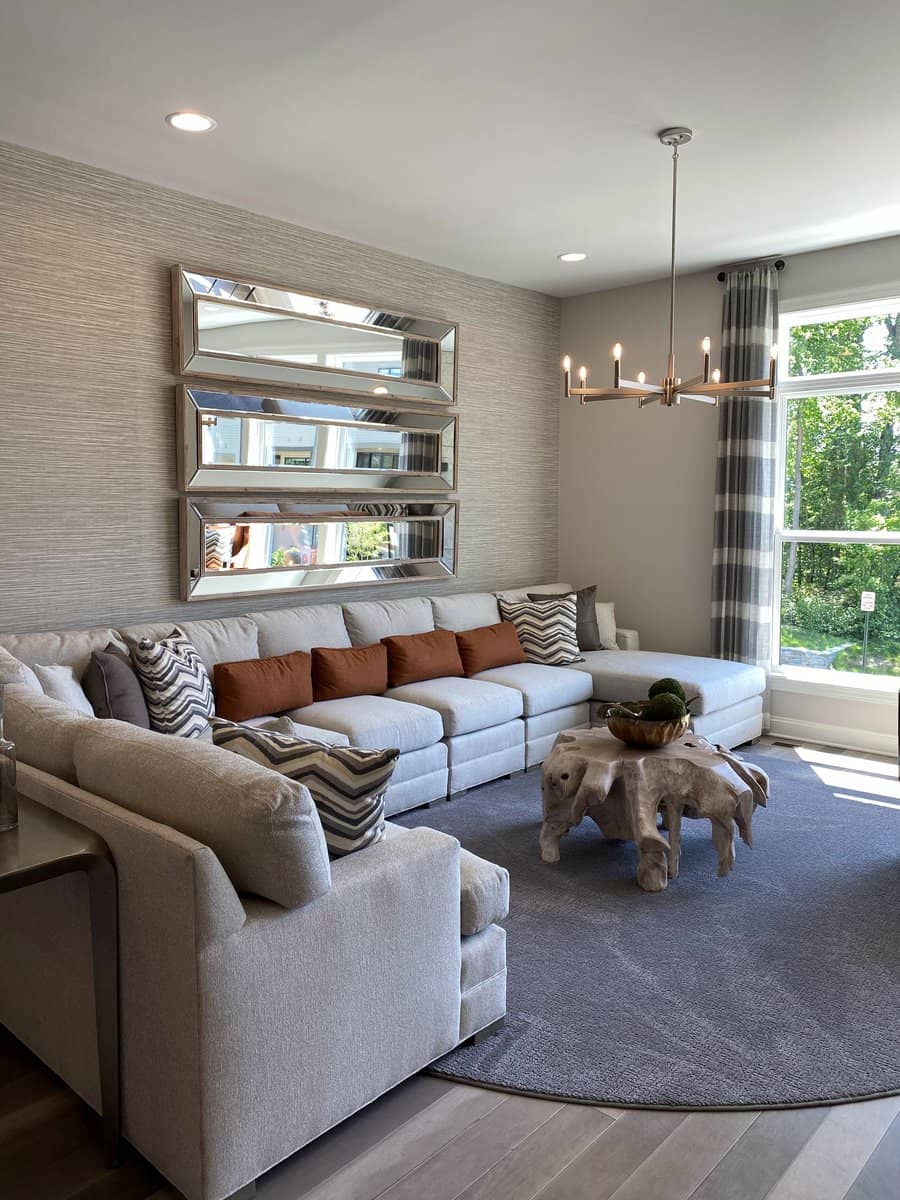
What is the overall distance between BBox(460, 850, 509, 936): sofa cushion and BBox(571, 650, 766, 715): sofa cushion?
103 inches

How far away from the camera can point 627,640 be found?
234 inches

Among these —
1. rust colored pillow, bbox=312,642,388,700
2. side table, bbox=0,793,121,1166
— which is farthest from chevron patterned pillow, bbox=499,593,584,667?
Answer: side table, bbox=0,793,121,1166

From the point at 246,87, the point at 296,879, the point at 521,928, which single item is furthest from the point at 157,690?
the point at 246,87

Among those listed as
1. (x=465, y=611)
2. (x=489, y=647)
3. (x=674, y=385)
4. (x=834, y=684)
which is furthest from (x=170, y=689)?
(x=834, y=684)

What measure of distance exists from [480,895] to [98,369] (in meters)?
2.91

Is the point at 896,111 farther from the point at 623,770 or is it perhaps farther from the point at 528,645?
the point at 528,645

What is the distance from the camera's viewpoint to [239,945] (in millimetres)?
1795

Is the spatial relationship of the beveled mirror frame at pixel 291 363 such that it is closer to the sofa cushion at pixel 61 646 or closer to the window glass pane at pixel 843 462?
the sofa cushion at pixel 61 646

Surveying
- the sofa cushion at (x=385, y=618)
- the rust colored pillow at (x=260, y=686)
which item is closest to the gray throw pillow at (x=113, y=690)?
the rust colored pillow at (x=260, y=686)

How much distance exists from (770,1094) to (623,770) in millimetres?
1397

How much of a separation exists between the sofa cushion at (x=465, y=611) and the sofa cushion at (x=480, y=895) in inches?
113

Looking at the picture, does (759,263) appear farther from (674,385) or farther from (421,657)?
(421,657)

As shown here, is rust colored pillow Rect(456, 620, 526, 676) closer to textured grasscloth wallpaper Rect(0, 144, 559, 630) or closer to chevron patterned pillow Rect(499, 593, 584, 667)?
chevron patterned pillow Rect(499, 593, 584, 667)

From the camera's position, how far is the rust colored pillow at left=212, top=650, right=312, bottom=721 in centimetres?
398
